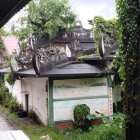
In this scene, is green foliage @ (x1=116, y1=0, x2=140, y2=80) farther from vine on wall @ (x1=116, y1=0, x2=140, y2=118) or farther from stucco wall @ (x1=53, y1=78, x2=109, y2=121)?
stucco wall @ (x1=53, y1=78, x2=109, y2=121)

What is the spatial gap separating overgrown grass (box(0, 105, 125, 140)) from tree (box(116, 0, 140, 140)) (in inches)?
214

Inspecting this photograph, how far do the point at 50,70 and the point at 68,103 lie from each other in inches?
64.9

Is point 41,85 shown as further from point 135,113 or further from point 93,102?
point 135,113

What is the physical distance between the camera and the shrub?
1357 centimetres

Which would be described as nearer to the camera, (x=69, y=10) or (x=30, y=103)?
(x=30, y=103)

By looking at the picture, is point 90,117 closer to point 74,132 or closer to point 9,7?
point 74,132

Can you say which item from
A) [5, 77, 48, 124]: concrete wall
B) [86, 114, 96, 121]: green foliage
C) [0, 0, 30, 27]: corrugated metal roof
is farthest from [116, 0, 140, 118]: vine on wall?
[5, 77, 48, 124]: concrete wall

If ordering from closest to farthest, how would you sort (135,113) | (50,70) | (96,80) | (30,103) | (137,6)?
(135,113) < (137,6) < (50,70) < (96,80) < (30,103)

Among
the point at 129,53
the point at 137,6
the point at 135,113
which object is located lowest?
the point at 135,113

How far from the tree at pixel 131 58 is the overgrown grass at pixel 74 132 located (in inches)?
214

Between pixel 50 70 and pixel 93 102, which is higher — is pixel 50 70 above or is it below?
above

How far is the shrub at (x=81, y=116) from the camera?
13570 mm

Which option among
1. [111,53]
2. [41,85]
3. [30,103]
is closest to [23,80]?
[30,103]

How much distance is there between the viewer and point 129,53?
3291 mm
